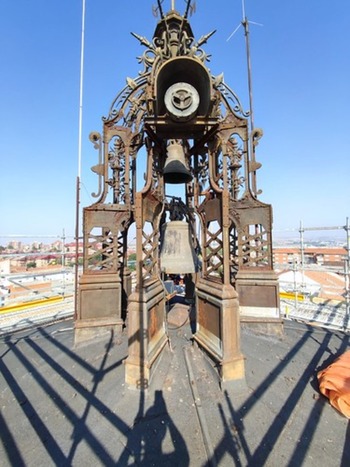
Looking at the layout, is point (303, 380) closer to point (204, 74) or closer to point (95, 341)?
point (95, 341)

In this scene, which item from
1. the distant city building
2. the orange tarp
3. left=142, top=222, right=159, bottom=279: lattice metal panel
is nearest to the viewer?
the orange tarp

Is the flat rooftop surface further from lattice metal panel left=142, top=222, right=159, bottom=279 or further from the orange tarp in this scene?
lattice metal panel left=142, top=222, right=159, bottom=279

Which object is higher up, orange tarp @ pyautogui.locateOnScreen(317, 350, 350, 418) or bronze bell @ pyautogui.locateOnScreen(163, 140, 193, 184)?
bronze bell @ pyautogui.locateOnScreen(163, 140, 193, 184)

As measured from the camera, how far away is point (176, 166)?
211 inches

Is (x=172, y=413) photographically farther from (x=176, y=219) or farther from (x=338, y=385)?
(x=176, y=219)

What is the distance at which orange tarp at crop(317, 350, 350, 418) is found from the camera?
3.30m

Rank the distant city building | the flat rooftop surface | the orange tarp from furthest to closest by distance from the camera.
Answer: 1. the distant city building
2. the orange tarp
3. the flat rooftop surface

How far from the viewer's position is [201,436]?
2.85 metres

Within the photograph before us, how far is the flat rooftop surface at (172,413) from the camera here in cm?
267

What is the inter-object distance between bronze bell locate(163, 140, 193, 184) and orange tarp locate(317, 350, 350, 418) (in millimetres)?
4961

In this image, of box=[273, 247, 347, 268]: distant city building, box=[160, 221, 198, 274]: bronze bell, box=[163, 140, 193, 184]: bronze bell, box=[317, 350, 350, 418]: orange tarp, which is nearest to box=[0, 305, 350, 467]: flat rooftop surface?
box=[317, 350, 350, 418]: orange tarp

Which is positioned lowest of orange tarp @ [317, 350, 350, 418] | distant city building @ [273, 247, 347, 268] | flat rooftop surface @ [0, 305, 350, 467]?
flat rooftop surface @ [0, 305, 350, 467]

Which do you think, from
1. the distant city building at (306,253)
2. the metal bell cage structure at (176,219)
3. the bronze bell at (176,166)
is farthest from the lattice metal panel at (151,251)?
the distant city building at (306,253)

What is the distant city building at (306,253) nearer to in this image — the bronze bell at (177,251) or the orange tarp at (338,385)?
the orange tarp at (338,385)
